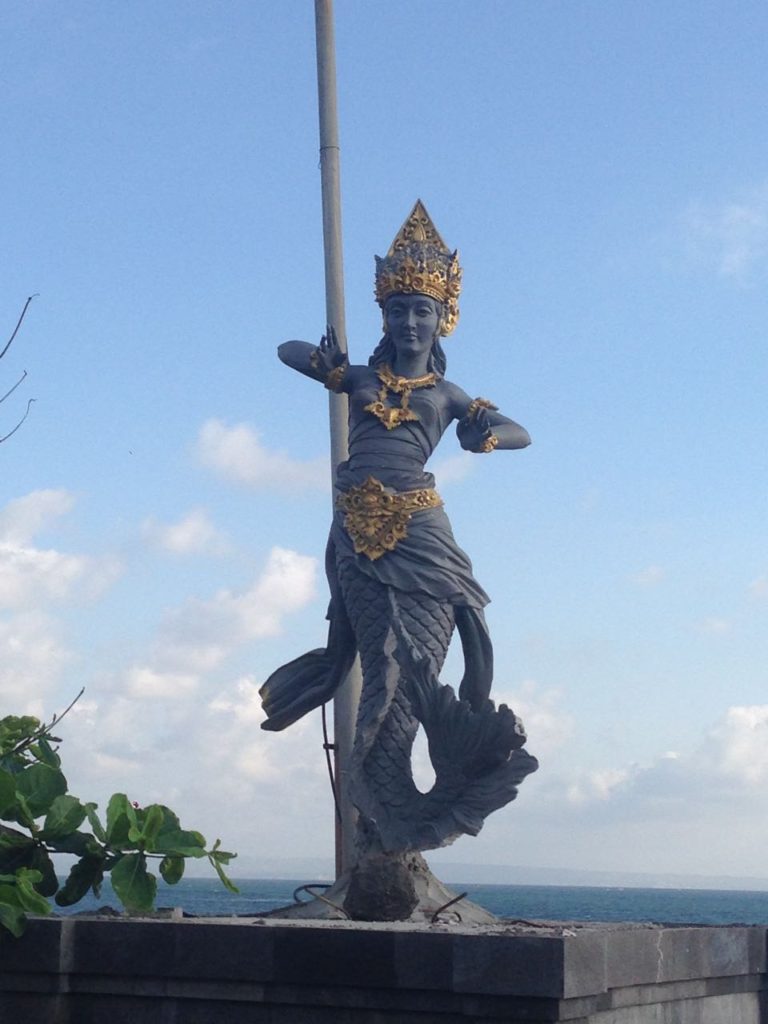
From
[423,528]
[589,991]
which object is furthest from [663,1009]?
[423,528]

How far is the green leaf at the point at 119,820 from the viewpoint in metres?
6.34

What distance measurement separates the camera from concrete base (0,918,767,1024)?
5594mm

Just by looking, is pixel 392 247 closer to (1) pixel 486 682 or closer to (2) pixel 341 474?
(2) pixel 341 474

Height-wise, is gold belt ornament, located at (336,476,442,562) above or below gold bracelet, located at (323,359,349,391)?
below

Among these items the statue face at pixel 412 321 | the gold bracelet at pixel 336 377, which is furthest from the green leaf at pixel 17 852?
the statue face at pixel 412 321

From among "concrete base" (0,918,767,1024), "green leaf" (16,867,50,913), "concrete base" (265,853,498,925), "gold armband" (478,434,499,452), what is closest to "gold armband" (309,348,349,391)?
"gold armband" (478,434,499,452)

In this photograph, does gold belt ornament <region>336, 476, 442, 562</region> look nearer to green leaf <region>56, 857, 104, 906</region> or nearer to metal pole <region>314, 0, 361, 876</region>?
metal pole <region>314, 0, 361, 876</region>

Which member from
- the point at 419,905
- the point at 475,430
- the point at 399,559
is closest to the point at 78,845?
the point at 419,905

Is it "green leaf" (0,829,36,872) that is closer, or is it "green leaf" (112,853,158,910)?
"green leaf" (112,853,158,910)

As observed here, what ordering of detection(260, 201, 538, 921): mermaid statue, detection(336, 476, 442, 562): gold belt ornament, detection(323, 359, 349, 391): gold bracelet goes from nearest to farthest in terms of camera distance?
detection(260, 201, 538, 921): mermaid statue
detection(336, 476, 442, 562): gold belt ornament
detection(323, 359, 349, 391): gold bracelet

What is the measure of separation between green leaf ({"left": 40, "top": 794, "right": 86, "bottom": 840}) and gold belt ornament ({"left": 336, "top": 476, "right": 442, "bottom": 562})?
2.45 meters

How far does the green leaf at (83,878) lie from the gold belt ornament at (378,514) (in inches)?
100

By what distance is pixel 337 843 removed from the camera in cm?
906

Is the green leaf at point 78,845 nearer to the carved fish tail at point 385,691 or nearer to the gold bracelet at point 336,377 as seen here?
the carved fish tail at point 385,691
